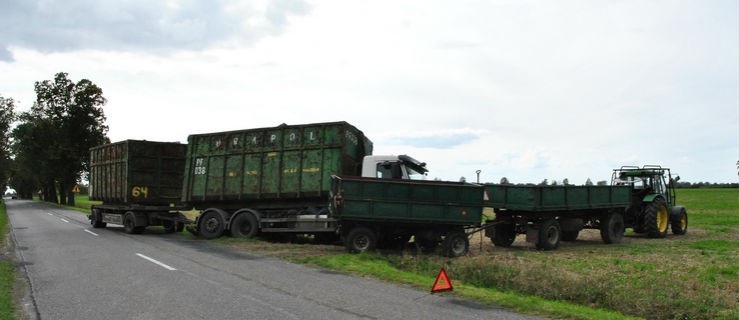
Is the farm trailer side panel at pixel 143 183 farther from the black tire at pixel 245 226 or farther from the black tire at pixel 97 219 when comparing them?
the black tire at pixel 245 226

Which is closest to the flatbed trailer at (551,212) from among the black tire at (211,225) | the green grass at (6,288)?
the black tire at (211,225)

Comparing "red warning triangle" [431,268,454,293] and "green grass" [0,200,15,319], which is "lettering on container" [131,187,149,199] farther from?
"red warning triangle" [431,268,454,293]

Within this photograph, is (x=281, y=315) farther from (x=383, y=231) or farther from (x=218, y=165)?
(x=218, y=165)

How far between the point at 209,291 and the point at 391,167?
715 centimetres

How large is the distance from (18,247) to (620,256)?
51.7 feet

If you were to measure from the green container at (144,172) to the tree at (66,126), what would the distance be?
1524 inches

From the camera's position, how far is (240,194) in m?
17.0

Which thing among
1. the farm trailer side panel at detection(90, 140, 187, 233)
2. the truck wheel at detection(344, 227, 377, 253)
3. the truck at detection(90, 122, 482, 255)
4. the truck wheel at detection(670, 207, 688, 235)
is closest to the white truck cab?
the truck at detection(90, 122, 482, 255)

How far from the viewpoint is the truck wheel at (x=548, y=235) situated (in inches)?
611

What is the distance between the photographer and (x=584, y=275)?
10125 millimetres

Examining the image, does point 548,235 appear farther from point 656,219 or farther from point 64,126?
point 64,126

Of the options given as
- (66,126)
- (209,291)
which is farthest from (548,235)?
(66,126)

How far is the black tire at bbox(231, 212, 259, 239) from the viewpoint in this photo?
54.4 ft

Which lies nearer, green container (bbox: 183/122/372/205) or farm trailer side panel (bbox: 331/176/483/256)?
farm trailer side panel (bbox: 331/176/483/256)
